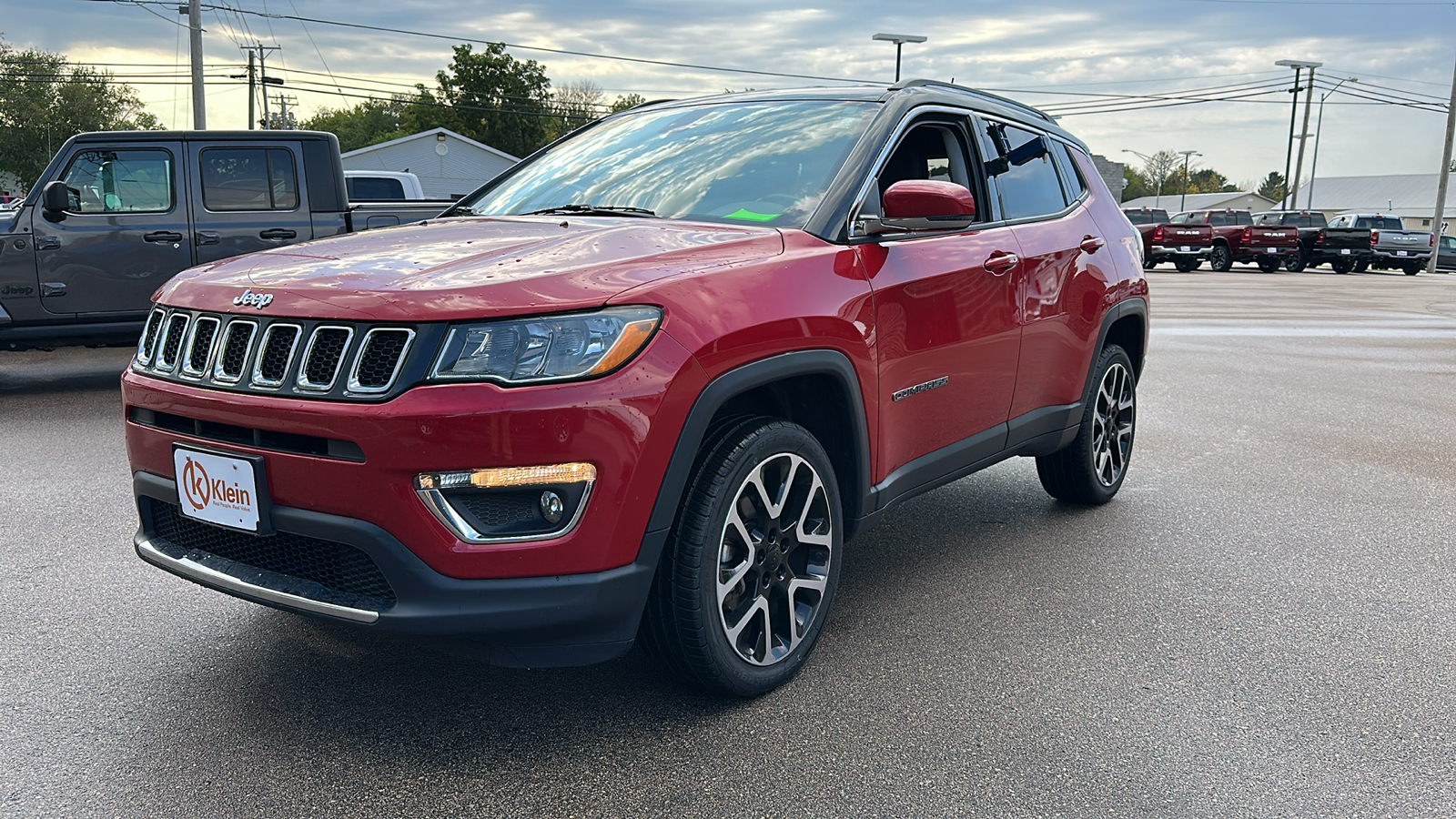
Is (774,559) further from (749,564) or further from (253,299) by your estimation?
(253,299)

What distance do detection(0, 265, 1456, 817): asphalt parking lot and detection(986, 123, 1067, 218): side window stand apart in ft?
4.74

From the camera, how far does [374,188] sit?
18.4 m

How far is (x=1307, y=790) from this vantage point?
8.95ft

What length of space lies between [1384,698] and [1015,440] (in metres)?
1.60

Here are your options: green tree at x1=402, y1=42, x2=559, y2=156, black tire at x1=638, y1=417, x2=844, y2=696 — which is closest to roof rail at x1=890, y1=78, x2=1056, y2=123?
black tire at x1=638, y1=417, x2=844, y2=696

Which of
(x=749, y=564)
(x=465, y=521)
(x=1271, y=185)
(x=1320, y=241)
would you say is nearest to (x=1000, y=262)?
(x=749, y=564)

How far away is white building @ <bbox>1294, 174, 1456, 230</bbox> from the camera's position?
3361 inches

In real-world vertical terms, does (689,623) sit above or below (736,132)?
below

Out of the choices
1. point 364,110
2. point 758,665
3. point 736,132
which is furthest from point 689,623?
point 364,110

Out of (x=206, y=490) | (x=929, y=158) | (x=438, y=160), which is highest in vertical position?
(x=438, y=160)

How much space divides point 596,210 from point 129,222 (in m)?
6.52

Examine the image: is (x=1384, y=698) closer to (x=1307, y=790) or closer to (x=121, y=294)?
(x=1307, y=790)

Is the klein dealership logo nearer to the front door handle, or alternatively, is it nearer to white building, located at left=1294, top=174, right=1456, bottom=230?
the front door handle

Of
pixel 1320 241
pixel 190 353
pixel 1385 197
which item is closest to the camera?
pixel 190 353
